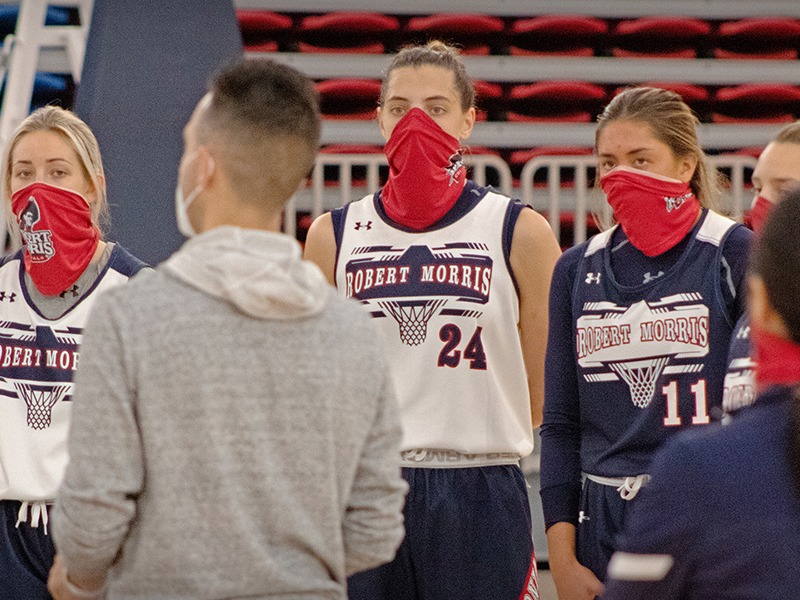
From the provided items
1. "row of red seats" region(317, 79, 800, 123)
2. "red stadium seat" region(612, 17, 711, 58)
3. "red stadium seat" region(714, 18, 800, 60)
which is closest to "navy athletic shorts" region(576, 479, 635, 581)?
"row of red seats" region(317, 79, 800, 123)

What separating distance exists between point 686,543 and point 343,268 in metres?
1.47

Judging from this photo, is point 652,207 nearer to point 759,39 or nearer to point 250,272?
point 250,272

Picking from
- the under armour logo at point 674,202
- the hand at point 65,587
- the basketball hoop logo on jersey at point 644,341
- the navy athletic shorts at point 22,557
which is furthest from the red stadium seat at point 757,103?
the hand at point 65,587

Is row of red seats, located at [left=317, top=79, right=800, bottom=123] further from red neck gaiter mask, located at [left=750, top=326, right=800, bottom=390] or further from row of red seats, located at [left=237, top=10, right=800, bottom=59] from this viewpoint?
red neck gaiter mask, located at [left=750, top=326, right=800, bottom=390]

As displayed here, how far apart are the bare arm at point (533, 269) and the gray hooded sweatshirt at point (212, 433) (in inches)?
43.7

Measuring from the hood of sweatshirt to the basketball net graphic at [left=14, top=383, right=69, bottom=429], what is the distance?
93cm

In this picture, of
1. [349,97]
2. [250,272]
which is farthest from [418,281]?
[349,97]

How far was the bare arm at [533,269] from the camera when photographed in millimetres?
2584

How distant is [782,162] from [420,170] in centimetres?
91

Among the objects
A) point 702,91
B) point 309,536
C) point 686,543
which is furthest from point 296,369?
point 702,91

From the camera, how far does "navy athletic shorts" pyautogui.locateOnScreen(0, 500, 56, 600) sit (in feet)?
7.48

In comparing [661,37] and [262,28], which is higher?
[661,37]

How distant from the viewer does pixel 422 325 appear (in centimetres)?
251

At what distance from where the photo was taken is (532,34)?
6.96 m
